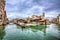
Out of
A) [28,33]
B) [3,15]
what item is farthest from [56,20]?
[3,15]

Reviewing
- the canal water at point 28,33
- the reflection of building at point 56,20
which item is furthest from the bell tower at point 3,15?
the reflection of building at point 56,20

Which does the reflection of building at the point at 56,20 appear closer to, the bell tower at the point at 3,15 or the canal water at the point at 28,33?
the canal water at the point at 28,33

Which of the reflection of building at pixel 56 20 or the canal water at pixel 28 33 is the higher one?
the reflection of building at pixel 56 20

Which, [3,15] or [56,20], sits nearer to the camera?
[3,15]

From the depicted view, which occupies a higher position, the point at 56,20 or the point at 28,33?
the point at 56,20

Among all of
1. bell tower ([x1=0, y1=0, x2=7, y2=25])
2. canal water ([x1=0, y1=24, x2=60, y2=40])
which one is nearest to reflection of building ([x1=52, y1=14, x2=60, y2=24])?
canal water ([x1=0, y1=24, x2=60, y2=40])

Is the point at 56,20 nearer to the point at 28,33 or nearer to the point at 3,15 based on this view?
the point at 28,33

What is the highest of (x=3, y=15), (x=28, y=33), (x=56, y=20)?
(x=3, y=15)

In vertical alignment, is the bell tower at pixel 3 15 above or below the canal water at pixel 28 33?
above

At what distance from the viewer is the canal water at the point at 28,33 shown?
12.4 ft

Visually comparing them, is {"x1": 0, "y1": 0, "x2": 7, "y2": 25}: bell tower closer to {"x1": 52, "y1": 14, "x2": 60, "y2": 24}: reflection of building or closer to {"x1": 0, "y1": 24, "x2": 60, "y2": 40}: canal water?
{"x1": 0, "y1": 24, "x2": 60, "y2": 40}: canal water

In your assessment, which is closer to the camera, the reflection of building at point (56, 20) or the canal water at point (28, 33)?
the canal water at point (28, 33)

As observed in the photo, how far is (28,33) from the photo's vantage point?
387 cm

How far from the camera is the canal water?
3777 millimetres
